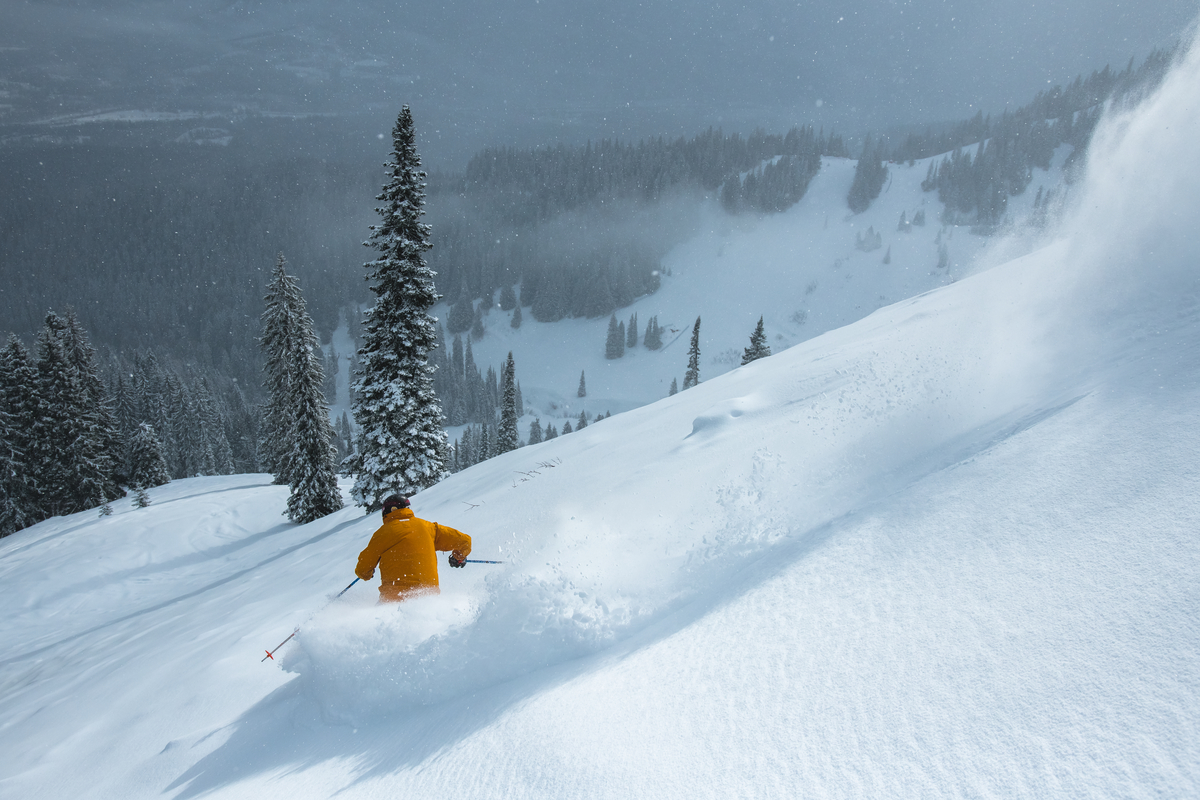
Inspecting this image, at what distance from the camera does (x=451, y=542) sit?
600 centimetres

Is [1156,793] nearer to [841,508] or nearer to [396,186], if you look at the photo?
[841,508]

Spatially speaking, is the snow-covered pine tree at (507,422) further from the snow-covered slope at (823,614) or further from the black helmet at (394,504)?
the black helmet at (394,504)

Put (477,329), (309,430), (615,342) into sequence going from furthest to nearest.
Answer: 1. (477,329)
2. (615,342)
3. (309,430)

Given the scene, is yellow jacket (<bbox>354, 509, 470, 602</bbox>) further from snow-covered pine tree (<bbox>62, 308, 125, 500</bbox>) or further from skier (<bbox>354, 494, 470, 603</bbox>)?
snow-covered pine tree (<bbox>62, 308, 125, 500</bbox>)

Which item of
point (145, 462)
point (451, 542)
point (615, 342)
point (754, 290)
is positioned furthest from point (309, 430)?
point (754, 290)

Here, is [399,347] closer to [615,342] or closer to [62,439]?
[62,439]

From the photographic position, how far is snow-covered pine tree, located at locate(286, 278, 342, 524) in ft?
79.9

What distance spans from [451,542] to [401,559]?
610 millimetres

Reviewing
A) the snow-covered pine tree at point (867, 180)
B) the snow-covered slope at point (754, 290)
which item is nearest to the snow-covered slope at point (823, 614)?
the snow-covered slope at point (754, 290)

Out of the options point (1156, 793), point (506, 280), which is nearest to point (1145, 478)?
point (1156, 793)

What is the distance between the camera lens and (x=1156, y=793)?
1680 millimetres

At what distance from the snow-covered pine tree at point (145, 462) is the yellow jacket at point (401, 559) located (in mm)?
46025

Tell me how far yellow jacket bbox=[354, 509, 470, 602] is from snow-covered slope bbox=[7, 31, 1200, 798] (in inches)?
14.0

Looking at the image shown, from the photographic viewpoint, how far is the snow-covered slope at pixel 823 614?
225 cm
